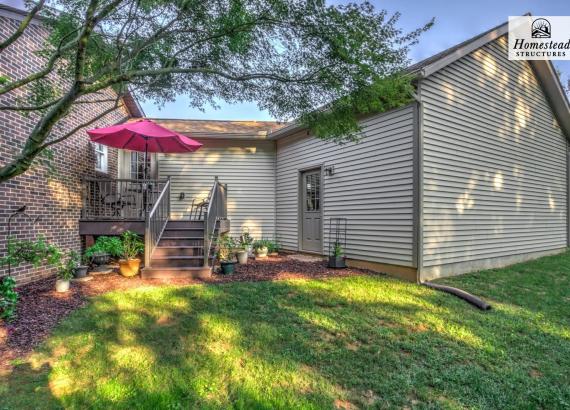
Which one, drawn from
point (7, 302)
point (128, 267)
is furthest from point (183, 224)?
point (7, 302)

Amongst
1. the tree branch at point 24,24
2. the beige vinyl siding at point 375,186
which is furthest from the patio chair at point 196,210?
the tree branch at point 24,24

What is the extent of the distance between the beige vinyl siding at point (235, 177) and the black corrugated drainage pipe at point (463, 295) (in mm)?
5464

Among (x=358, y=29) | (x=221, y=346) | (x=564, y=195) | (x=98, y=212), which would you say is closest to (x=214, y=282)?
(x=221, y=346)

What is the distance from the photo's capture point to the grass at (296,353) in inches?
103

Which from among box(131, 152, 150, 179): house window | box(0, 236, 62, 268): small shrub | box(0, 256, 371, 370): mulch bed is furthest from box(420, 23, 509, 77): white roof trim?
box(131, 152, 150, 179): house window

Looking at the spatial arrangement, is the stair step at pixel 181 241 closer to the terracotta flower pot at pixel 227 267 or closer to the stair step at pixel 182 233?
the stair step at pixel 182 233

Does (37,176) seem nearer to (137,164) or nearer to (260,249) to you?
(137,164)

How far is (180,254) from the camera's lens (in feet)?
21.1

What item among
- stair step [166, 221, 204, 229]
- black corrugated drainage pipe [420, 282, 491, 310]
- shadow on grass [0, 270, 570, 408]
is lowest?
shadow on grass [0, 270, 570, 408]

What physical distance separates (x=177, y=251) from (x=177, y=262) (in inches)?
10.3

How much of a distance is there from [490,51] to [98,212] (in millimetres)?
9354

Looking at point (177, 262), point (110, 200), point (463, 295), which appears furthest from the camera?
point (110, 200)

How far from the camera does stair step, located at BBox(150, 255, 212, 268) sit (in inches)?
242

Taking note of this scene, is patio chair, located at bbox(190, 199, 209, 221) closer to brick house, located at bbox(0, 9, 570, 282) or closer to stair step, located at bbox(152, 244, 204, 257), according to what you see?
brick house, located at bbox(0, 9, 570, 282)
